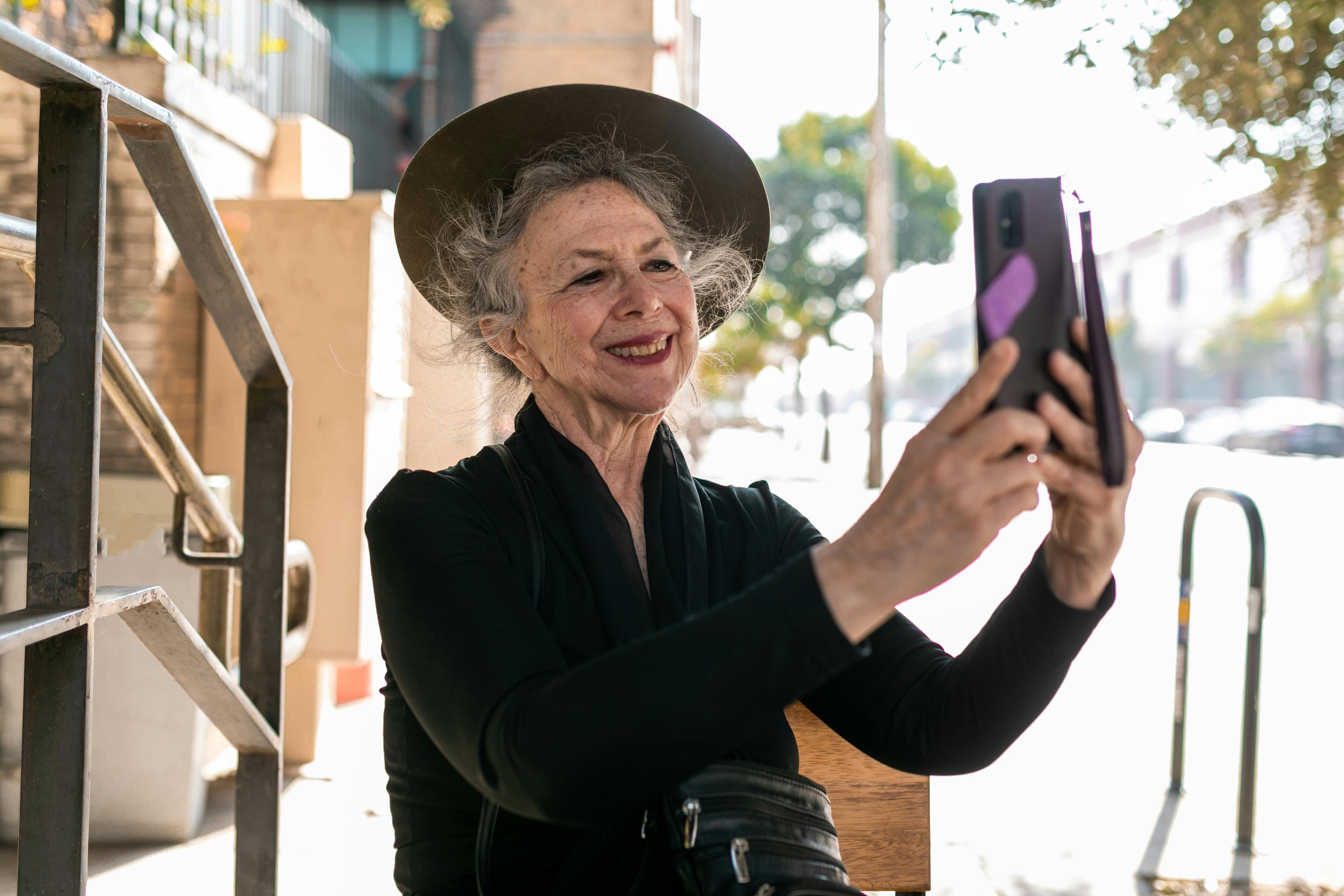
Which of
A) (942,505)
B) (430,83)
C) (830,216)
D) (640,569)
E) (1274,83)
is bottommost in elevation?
(640,569)

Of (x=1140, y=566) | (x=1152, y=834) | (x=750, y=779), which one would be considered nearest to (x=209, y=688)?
(x=750, y=779)

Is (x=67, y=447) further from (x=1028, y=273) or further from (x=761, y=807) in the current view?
(x=1028, y=273)

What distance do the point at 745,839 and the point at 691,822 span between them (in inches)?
2.9

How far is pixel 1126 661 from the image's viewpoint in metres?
6.49

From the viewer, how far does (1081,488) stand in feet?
3.84

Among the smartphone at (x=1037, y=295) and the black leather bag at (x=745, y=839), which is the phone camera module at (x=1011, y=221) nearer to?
the smartphone at (x=1037, y=295)

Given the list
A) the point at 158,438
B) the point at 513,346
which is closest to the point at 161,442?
the point at 158,438

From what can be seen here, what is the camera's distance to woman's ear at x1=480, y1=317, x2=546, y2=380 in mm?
1981

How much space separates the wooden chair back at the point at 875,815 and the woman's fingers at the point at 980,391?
1.18m

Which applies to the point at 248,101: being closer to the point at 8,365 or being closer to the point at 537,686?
the point at 8,365

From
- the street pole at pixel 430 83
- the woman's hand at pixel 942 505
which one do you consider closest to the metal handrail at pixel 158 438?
the woman's hand at pixel 942 505

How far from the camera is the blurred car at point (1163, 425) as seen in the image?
36.2m

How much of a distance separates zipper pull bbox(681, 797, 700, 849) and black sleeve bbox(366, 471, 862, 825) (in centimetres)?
18

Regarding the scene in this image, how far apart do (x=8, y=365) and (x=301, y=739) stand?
1860mm
